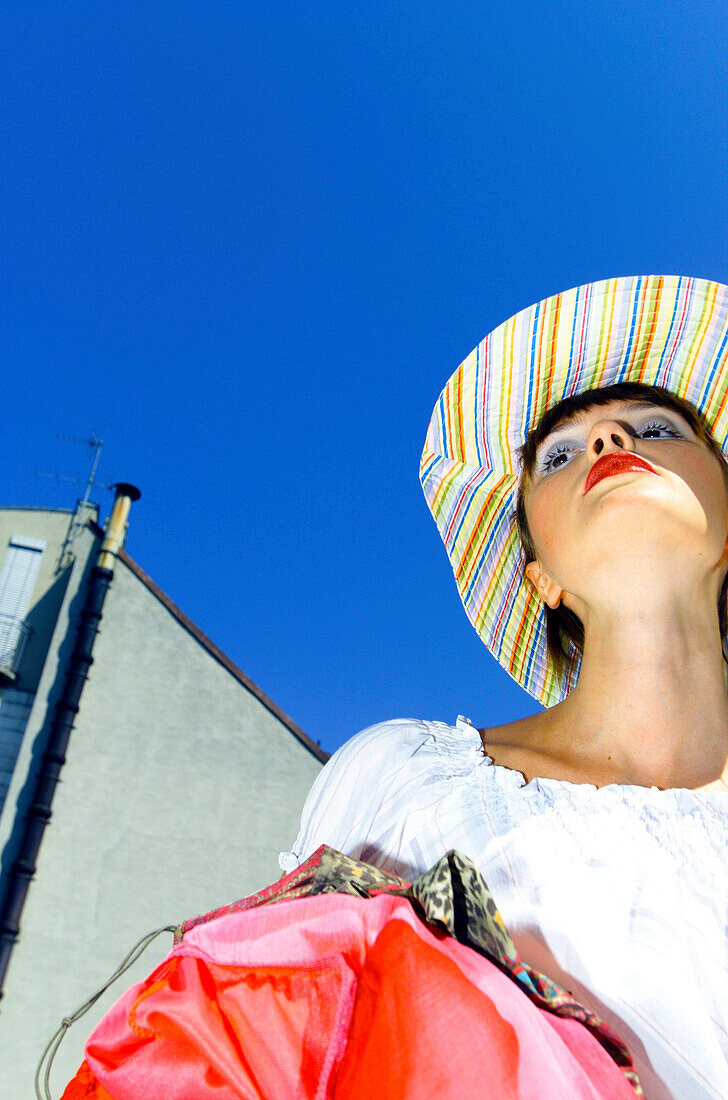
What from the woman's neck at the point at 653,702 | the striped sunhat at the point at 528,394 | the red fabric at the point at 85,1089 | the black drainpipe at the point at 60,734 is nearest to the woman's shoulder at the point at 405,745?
the woman's neck at the point at 653,702

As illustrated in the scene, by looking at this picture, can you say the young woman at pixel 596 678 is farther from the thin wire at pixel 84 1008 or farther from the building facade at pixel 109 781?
the building facade at pixel 109 781

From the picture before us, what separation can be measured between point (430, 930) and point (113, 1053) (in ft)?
1.53

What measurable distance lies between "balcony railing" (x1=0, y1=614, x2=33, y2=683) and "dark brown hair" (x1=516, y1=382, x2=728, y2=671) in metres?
11.3

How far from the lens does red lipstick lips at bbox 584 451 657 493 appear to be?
6.70ft

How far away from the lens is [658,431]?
228 cm

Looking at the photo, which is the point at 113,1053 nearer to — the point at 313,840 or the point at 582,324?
the point at 313,840

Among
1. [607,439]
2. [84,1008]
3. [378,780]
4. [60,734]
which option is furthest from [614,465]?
[60,734]

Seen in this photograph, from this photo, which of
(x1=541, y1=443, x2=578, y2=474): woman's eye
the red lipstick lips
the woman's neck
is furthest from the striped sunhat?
A: the woman's neck

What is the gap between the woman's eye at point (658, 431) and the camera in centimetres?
227

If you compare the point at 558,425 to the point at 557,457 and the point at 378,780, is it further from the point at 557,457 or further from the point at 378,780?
the point at 378,780

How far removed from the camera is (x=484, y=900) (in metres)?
1.10

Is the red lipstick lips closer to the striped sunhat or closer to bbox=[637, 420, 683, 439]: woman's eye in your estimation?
bbox=[637, 420, 683, 439]: woman's eye

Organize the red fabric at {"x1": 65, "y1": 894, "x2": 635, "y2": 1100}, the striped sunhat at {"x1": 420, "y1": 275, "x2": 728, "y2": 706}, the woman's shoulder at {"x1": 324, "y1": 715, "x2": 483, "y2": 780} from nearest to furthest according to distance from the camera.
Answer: the red fabric at {"x1": 65, "y1": 894, "x2": 635, "y2": 1100}
the woman's shoulder at {"x1": 324, "y1": 715, "x2": 483, "y2": 780}
the striped sunhat at {"x1": 420, "y1": 275, "x2": 728, "y2": 706}

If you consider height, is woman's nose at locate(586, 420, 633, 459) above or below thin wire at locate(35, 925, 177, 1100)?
above
